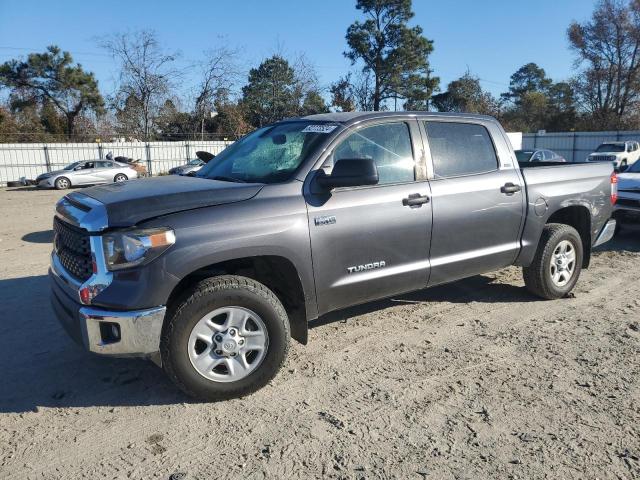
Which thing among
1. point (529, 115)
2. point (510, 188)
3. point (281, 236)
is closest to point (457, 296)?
point (510, 188)

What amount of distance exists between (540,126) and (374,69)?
848 inches

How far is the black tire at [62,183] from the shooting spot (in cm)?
2381

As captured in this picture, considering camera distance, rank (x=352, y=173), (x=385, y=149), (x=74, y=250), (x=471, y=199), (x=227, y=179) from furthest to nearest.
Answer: (x=471, y=199)
(x=385, y=149)
(x=227, y=179)
(x=352, y=173)
(x=74, y=250)

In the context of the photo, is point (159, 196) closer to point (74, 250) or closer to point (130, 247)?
point (130, 247)

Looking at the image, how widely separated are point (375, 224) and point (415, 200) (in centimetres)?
47

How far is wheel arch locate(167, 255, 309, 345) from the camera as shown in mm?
3480

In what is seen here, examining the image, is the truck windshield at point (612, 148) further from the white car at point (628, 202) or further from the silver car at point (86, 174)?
the silver car at point (86, 174)

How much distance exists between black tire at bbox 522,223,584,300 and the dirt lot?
300 millimetres

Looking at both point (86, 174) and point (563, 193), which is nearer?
point (563, 193)

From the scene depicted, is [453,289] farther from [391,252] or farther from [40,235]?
[40,235]

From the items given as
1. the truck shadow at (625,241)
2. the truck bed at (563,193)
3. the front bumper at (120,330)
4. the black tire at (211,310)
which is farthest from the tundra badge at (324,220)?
the truck shadow at (625,241)

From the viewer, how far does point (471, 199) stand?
4512 millimetres

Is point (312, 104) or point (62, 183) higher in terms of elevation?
Result: point (312, 104)

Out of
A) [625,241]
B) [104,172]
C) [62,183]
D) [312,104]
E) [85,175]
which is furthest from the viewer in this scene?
[312,104]
